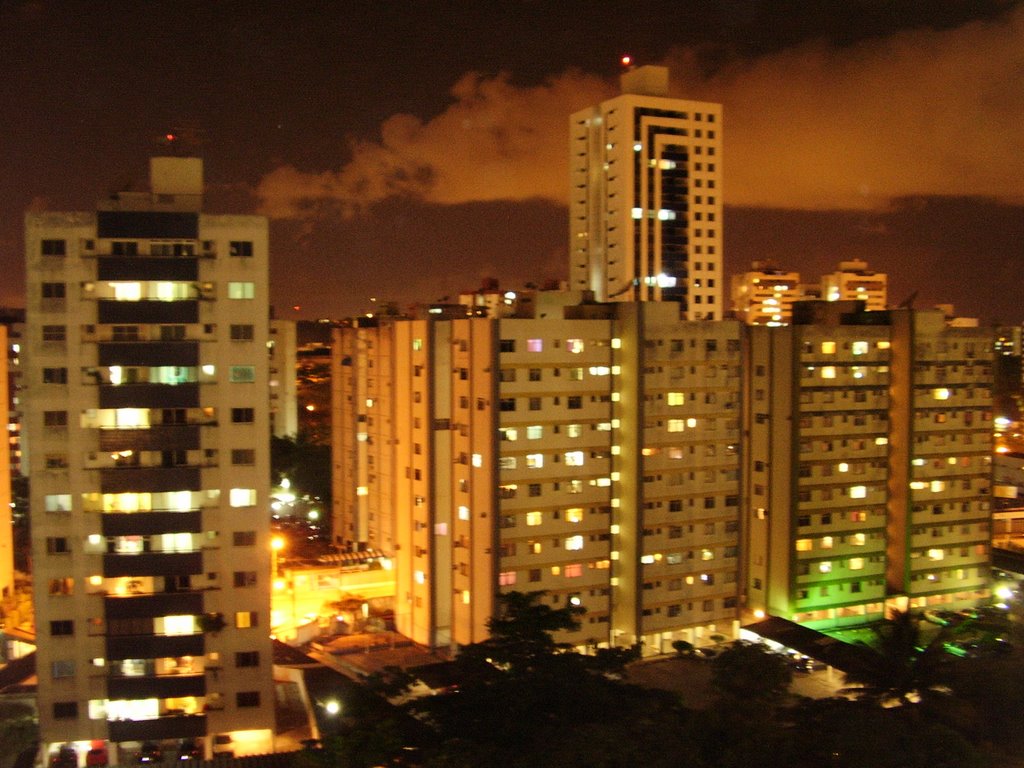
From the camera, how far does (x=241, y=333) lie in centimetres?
1652

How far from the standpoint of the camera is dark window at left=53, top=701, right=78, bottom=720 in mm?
16234

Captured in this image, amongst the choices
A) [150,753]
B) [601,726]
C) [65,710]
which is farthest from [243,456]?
[601,726]

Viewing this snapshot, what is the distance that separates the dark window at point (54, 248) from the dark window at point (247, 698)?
25.5 ft

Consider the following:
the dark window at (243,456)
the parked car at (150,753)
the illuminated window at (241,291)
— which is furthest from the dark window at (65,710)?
the illuminated window at (241,291)

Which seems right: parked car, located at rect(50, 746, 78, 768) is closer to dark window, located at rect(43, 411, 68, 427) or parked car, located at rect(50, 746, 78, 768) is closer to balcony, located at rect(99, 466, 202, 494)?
balcony, located at rect(99, 466, 202, 494)

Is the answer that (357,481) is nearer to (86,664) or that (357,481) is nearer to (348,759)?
(86,664)

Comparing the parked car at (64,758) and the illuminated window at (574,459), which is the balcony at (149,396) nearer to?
the parked car at (64,758)

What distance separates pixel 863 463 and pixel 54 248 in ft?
59.8

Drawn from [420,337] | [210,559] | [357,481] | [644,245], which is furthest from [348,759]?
[644,245]

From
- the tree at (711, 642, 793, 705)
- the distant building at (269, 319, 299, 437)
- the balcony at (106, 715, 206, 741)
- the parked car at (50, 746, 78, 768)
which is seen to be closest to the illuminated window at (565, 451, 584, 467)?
the tree at (711, 642, 793, 705)

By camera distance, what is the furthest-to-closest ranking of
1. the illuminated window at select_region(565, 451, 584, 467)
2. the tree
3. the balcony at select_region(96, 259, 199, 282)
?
the illuminated window at select_region(565, 451, 584, 467) < the balcony at select_region(96, 259, 199, 282) < the tree

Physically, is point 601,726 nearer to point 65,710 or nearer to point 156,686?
point 156,686

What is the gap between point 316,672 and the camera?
19469mm

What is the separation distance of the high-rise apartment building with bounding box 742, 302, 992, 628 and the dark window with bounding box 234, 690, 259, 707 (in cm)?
1192
